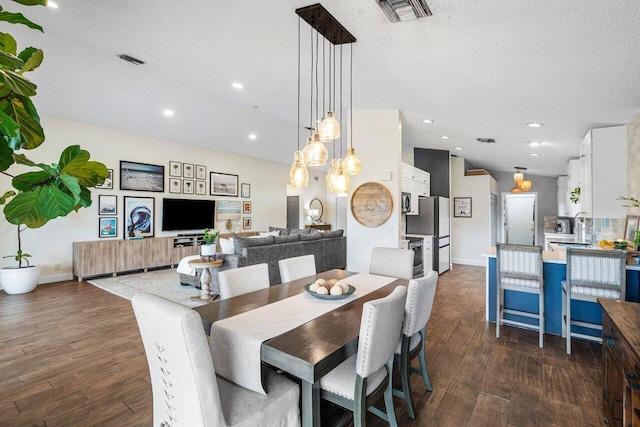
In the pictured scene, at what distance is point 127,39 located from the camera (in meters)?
3.39

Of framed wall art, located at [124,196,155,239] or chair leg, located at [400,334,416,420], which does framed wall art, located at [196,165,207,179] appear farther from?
chair leg, located at [400,334,416,420]

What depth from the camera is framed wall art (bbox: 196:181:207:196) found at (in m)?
7.80

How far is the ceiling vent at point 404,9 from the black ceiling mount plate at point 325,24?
0.46m

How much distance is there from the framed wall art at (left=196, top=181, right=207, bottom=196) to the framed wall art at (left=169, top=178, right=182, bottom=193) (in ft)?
1.47

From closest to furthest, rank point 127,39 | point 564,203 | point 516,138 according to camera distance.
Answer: point 127,39, point 516,138, point 564,203

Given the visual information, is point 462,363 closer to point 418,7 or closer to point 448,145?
point 418,7

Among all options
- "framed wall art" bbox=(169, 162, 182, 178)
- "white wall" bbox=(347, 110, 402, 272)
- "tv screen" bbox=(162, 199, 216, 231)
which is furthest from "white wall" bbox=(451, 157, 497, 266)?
"framed wall art" bbox=(169, 162, 182, 178)

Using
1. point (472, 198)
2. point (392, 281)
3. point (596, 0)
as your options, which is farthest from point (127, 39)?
point (472, 198)

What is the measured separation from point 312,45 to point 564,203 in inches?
348

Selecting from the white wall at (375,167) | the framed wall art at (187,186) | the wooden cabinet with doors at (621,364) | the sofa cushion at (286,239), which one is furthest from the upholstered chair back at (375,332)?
the framed wall art at (187,186)

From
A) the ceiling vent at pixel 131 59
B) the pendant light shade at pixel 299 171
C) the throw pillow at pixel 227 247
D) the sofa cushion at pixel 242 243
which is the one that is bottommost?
the throw pillow at pixel 227 247

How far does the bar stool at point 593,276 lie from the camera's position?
279 centimetres

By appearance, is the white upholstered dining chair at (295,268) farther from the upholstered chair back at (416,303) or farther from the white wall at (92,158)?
the white wall at (92,158)

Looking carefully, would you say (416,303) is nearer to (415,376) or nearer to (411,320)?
(411,320)
